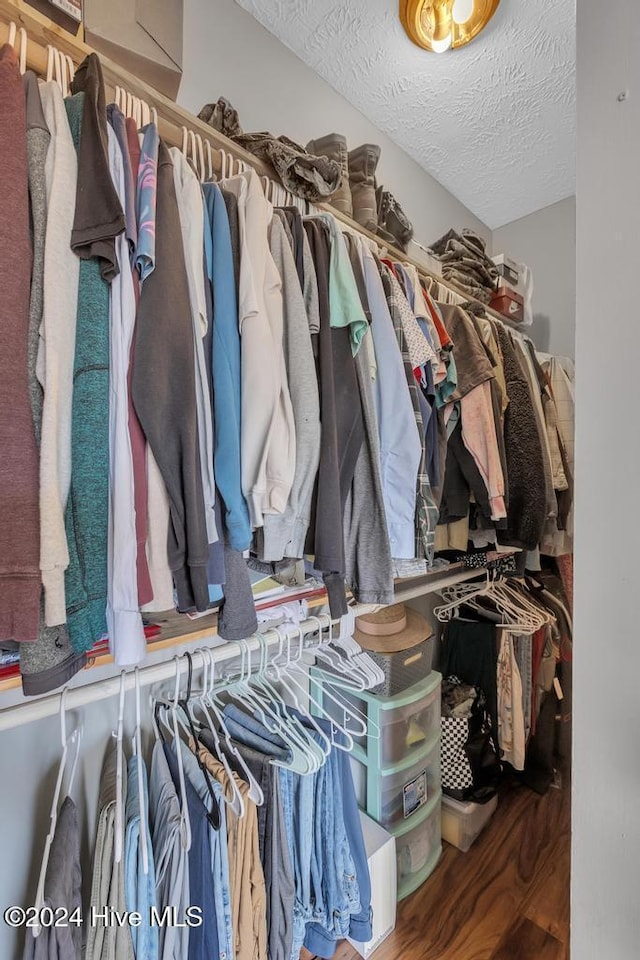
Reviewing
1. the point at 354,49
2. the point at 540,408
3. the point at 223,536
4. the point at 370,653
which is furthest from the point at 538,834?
the point at 354,49

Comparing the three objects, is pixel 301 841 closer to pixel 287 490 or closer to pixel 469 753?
pixel 287 490

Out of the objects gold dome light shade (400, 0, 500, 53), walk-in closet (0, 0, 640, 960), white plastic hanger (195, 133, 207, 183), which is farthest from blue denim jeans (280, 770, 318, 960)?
gold dome light shade (400, 0, 500, 53)

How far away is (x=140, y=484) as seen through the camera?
22.6 inches

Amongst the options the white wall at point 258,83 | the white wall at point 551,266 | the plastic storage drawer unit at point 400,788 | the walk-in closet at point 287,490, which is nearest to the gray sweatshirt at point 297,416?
the walk-in closet at point 287,490

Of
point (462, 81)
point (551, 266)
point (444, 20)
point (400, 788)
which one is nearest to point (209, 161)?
point (444, 20)

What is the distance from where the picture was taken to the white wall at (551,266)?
90.9 inches

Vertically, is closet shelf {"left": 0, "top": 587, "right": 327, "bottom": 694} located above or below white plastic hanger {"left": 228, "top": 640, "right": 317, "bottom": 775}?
above

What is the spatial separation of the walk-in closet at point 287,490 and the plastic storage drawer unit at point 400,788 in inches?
0.5

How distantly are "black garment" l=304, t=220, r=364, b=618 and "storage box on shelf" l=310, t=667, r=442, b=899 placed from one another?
0.71 meters

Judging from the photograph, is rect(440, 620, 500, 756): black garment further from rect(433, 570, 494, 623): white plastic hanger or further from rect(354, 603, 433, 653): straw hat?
rect(354, 603, 433, 653): straw hat

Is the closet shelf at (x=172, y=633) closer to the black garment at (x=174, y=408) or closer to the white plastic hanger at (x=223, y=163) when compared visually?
the black garment at (x=174, y=408)

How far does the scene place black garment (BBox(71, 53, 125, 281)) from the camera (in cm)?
55

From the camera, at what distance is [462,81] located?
1614 millimetres

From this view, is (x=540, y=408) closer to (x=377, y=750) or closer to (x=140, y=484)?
(x=377, y=750)
